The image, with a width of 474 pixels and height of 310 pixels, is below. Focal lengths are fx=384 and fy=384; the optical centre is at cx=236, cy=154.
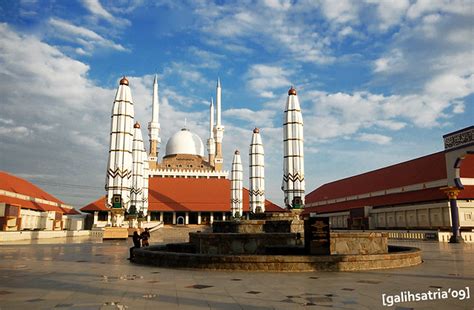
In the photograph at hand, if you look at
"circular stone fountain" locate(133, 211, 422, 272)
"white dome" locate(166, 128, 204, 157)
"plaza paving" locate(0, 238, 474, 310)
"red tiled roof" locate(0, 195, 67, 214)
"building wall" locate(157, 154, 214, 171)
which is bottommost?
"plaza paving" locate(0, 238, 474, 310)

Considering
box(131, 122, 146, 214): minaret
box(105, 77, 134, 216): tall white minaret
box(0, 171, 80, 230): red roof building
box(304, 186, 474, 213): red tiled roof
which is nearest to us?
box(304, 186, 474, 213): red tiled roof

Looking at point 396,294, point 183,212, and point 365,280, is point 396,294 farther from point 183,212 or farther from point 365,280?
point 183,212

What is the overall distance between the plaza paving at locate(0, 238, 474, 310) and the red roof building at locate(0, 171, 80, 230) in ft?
101

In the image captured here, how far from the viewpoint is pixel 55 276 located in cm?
1120

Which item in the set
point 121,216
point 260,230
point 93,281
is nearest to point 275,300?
point 93,281

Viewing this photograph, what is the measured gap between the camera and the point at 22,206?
45.5 meters

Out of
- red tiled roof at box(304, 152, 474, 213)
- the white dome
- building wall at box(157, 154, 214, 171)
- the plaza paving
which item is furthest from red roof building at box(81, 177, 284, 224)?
the plaza paving

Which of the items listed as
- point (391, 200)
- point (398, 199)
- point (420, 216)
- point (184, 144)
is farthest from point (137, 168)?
point (420, 216)

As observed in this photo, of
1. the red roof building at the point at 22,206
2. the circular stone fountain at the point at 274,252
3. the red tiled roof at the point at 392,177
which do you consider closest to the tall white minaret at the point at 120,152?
the red roof building at the point at 22,206

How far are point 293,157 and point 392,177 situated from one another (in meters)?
21.5

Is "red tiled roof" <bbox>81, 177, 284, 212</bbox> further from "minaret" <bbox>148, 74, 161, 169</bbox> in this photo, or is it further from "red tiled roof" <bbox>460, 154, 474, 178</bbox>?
"red tiled roof" <bbox>460, 154, 474, 178</bbox>

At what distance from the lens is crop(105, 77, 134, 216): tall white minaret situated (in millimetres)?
38906

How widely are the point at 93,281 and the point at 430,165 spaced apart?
144ft

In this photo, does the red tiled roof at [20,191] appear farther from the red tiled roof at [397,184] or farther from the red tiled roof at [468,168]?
the red tiled roof at [468,168]
